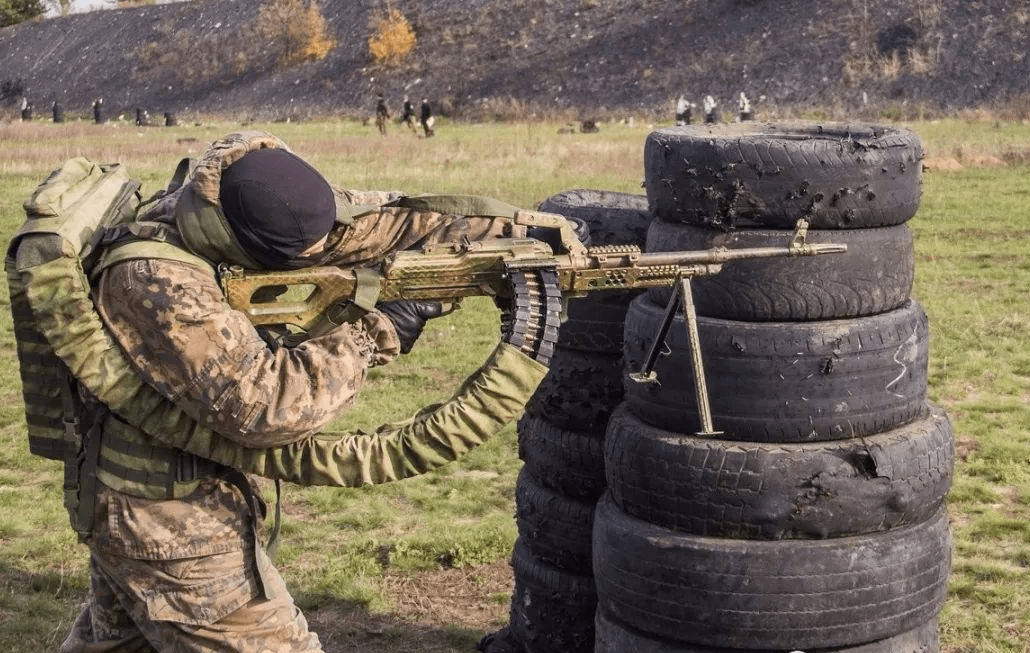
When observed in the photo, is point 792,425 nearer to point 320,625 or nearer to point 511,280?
point 511,280

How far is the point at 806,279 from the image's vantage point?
4.29 meters

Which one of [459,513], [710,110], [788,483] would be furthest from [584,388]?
[710,110]

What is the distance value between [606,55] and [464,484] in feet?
162

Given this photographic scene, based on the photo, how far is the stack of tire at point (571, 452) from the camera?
5.27 m

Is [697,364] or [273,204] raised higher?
[273,204]

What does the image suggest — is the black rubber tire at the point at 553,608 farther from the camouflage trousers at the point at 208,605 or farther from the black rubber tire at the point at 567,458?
the camouflage trousers at the point at 208,605

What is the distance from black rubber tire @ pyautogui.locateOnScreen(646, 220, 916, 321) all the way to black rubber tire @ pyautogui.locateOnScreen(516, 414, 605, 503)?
1115 millimetres

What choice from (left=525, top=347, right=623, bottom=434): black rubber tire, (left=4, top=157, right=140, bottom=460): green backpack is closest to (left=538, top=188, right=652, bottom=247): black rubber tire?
(left=525, top=347, right=623, bottom=434): black rubber tire

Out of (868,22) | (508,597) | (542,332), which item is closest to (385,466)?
(542,332)

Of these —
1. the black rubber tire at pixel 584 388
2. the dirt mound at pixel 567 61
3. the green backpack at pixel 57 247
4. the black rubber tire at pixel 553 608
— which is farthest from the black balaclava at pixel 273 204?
the dirt mound at pixel 567 61

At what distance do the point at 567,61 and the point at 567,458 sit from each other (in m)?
52.8

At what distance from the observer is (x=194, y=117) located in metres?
61.7

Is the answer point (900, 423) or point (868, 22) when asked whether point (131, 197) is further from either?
point (868, 22)

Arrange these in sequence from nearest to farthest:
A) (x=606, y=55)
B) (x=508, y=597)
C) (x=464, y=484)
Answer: (x=508, y=597), (x=464, y=484), (x=606, y=55)
